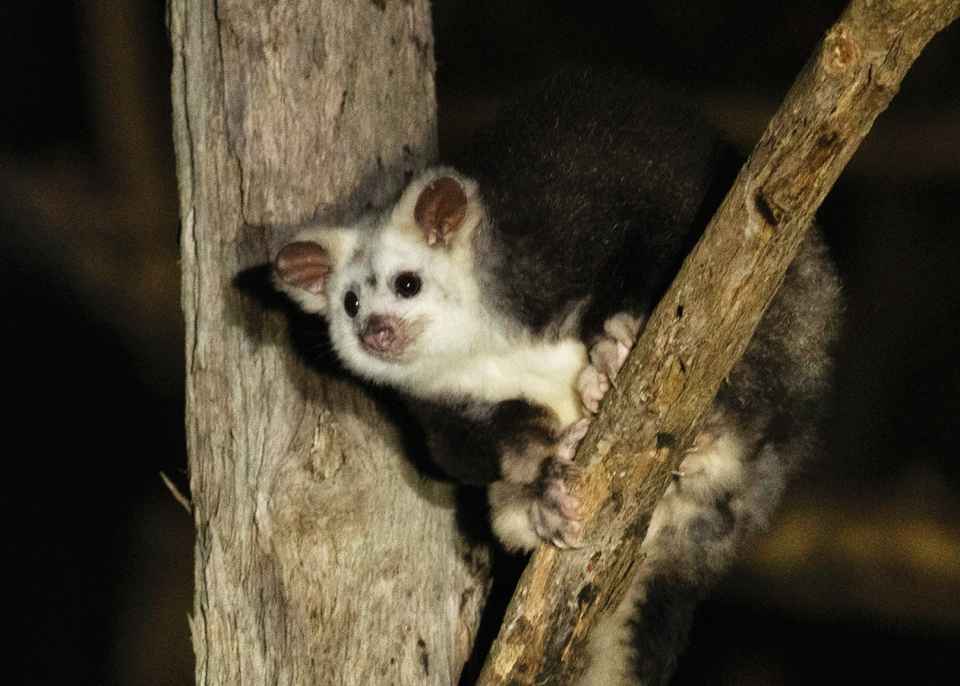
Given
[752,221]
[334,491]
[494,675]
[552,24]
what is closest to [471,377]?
[334,491]

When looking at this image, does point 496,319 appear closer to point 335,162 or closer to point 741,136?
point 335,162

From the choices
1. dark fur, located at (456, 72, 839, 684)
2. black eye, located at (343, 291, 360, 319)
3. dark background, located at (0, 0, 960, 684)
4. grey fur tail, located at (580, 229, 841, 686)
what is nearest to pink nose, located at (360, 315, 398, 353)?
black eye, located at (343, 291, 360, 319)

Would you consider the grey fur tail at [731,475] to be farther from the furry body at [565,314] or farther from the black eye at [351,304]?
the black eye at [351,304]

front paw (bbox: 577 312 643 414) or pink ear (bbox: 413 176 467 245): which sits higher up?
pink ear (bbox: 413 176 467 245)

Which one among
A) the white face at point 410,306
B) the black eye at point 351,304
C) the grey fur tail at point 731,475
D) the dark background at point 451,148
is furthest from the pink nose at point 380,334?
the dark background at point 451,148

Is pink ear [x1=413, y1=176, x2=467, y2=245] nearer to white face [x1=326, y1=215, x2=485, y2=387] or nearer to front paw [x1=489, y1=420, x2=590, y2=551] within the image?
white face [x1=326, y1=215, x2=485, y2=387]
